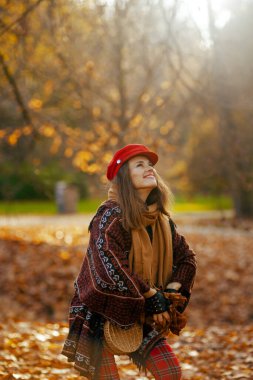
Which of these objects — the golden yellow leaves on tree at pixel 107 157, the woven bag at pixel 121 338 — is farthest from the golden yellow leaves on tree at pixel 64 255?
the woven bag at pixel 121 338

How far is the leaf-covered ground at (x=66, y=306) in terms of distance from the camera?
18.2ft

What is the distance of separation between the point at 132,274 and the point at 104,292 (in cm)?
17

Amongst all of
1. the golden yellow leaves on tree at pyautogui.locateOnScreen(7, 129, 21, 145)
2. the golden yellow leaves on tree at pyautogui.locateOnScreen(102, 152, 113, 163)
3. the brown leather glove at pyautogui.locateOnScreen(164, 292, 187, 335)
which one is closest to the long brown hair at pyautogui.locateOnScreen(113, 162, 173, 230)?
the brown leather glove at pyautogui.locateOnScreen(164, 292, 187, 335)

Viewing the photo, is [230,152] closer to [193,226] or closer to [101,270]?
[101,270]

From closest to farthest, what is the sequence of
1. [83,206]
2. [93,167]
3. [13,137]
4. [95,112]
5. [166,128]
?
1. [13,137]
2. [93,167]
3. [95,112]
4. [166,128]
5. [83,206]

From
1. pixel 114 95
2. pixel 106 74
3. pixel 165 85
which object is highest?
pixel 106 74

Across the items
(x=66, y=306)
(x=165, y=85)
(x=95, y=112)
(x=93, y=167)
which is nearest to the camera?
(x=93, y=167)

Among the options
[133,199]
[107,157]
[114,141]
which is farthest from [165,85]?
[133,199]

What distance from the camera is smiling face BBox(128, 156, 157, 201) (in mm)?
3371

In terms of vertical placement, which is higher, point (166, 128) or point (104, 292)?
point (166, 128)

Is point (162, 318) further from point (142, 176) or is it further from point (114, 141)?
point (114, 141)

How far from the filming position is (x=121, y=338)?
3170 millimetres

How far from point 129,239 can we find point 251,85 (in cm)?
1346

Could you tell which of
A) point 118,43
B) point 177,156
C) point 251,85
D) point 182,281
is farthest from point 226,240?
point 177,156
